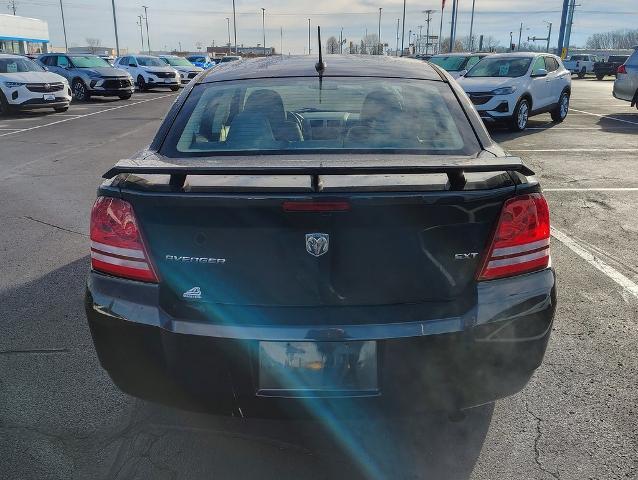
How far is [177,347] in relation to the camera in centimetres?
220

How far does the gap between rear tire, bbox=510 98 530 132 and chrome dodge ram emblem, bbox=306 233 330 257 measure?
12411 millimetres

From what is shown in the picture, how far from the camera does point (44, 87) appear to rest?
1742 cm

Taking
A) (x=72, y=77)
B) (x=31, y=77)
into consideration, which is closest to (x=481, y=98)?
(x=31, y=77)

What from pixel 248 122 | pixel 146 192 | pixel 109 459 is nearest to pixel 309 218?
pixel 146 192

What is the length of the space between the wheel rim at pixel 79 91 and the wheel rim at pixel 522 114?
16.9 meters

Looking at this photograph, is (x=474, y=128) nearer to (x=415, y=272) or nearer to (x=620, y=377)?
(x=415, y=272)

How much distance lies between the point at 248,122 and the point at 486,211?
140cm

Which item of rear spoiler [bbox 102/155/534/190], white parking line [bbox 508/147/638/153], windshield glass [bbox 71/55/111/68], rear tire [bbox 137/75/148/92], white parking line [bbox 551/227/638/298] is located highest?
rear spoiler [bbox 102/155/534/190]

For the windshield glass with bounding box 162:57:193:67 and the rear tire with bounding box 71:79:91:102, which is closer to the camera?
the rear tire with bounding box 71:79:91:102

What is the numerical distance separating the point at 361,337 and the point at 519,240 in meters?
0.74

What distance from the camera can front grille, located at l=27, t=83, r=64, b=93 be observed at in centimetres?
1711

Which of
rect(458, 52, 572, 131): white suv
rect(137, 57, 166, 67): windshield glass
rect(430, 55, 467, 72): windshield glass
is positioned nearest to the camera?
rect(458, 52, 572, 131): white suv

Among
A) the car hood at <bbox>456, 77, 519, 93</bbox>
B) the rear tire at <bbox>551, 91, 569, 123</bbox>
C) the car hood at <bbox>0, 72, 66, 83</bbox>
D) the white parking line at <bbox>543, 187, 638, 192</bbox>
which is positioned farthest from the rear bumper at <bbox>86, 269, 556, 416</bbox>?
the car hood at <bbox>0, 72, 66, 83</bbox>

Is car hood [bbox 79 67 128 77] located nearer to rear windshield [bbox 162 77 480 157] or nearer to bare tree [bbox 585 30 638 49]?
rear windshield [bbox 162 77 480 157]
